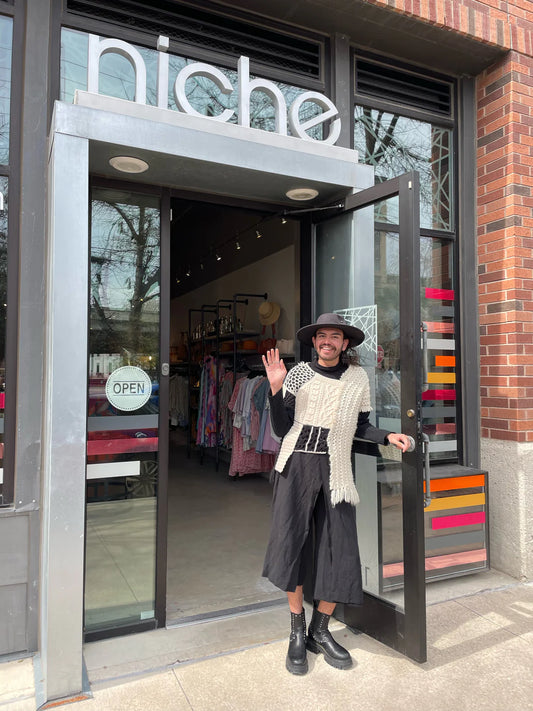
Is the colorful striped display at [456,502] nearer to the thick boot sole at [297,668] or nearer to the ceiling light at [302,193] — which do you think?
the thick boot sole at [297,668]

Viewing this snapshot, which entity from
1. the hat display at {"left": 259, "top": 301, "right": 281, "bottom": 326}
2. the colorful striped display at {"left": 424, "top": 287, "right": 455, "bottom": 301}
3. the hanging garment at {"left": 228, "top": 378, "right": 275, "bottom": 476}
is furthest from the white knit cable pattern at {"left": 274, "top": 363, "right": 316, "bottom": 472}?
the hat display at {"left": 259, "top": 301, "right": 281, "bottom": 326}

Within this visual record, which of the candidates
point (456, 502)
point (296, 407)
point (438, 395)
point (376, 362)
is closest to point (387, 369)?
point (376, 362)

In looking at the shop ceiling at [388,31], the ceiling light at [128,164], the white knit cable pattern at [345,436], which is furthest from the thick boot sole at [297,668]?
the shop ceiling at [388,31]

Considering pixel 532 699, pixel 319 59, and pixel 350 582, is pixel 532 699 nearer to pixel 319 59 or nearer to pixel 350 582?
pixel 350 582

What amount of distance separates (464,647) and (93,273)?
9.81 ft

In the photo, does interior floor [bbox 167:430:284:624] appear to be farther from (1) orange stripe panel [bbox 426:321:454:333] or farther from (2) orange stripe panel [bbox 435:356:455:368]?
(1) orange stripe panel [bbox 426:321:454:333]

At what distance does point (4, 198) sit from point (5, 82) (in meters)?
0.67

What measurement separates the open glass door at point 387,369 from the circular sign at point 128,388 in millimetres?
1314

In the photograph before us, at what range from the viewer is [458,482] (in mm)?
4027

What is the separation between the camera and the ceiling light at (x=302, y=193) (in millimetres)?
3432

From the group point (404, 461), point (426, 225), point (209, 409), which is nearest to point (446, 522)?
point (404, 461)

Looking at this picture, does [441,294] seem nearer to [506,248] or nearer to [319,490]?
[506,248]

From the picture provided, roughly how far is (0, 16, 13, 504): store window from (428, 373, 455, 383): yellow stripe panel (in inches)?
120

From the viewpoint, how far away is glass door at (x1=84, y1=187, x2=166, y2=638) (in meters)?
3.08
